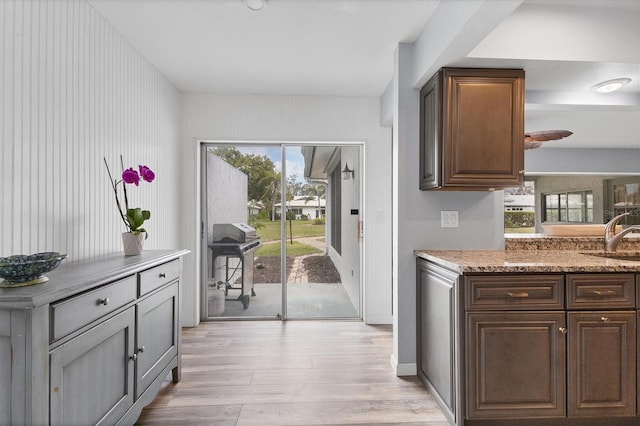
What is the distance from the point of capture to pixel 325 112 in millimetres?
3805

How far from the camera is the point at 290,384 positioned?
2.44m

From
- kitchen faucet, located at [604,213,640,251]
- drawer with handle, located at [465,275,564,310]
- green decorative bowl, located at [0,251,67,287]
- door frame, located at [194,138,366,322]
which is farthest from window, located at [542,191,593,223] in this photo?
green decorative bowl, located at [0,251,67,287]

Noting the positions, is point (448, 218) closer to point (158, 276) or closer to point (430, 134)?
point (430, 134)

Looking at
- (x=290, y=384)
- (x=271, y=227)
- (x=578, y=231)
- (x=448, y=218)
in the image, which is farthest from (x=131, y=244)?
(x=578, y=231)

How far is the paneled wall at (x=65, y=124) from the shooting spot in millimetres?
1576

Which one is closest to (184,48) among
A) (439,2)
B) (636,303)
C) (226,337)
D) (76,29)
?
(76,29)

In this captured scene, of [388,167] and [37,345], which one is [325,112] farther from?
[37,345]

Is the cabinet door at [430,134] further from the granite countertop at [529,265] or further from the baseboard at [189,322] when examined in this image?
the baseboard at [189,322]

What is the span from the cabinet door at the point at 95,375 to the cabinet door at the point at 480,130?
208cm

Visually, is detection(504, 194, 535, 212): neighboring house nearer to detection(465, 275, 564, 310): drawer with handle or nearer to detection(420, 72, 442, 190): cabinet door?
detection(420, 72, 442, 190): cabinet door

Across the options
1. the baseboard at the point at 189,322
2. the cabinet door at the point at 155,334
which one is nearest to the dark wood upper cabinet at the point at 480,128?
the cabinet door at the point at 155,334

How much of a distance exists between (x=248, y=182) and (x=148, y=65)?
1.48m

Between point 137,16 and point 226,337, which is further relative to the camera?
point 226,337

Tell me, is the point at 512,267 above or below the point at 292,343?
above
